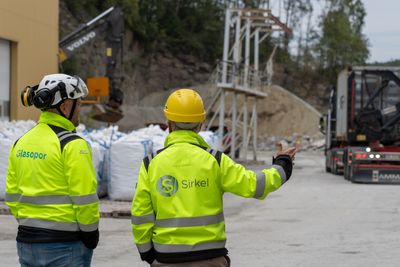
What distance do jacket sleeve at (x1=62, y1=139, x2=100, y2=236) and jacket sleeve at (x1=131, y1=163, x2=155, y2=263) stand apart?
0.39m

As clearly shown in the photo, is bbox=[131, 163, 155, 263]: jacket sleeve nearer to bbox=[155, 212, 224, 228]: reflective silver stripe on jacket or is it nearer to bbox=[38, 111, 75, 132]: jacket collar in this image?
bbox=[155, 212, 224, 228]: reflective silver stripe on jacket

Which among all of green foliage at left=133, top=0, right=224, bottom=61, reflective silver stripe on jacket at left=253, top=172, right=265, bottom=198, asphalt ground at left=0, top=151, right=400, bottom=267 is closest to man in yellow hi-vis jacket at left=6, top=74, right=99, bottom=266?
reflective silver stripe on jacket at left=253, top=172, right=265, bottom=198

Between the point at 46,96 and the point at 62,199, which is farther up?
the point at 46,96

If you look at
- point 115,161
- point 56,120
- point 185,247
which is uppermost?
point 56,120

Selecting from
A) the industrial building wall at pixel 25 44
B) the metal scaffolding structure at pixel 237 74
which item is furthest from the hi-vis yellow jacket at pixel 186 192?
the metal scaffolding structure at pixel 237 74

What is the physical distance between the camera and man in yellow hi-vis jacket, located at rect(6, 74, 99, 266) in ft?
15.9

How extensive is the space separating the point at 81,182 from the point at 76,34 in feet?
82.6

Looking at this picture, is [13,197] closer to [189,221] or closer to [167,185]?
[167,185]

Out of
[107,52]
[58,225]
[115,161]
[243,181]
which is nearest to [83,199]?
[58,225]

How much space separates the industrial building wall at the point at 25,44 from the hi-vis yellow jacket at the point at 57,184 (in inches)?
793

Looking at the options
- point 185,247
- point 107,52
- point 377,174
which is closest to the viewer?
point 185,247

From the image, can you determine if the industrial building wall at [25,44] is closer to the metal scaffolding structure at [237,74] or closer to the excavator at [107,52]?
the excavator at [107,52]

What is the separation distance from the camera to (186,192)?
4.49m

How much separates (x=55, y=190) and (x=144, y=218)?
635 millimetres
